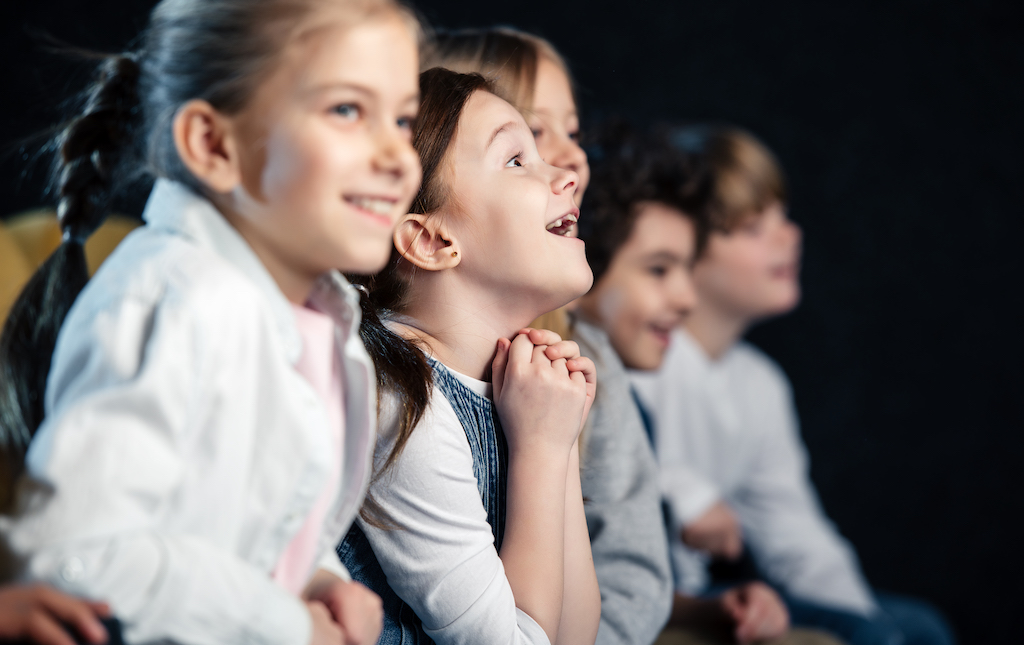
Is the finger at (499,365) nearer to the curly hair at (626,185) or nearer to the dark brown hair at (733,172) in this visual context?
the curly hair at (626,185)

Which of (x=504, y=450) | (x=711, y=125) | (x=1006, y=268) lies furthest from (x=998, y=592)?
(x=504, y=450)

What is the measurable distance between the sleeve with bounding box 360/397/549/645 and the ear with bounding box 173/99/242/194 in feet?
0.78

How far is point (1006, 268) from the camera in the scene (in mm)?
1830

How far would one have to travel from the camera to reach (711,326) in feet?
5.38

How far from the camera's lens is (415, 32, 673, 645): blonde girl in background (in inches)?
32.2

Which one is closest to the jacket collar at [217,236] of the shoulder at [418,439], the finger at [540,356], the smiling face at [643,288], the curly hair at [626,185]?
the shoulder at [418,439]

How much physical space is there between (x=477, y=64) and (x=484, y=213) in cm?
26

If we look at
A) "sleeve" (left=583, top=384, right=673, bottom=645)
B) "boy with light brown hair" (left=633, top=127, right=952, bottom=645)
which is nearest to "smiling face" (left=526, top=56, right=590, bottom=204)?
"sleeve" (left=583, top=384, right=673, bottom=645)

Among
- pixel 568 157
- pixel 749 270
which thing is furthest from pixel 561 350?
pixel 749 270

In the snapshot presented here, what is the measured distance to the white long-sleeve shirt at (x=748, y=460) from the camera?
4.84 ft

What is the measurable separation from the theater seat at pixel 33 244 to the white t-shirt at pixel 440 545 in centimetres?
27

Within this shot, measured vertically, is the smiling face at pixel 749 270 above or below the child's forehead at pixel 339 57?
below

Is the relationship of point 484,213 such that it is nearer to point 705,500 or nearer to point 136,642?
point 136,642

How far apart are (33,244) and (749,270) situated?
1.21 metres
